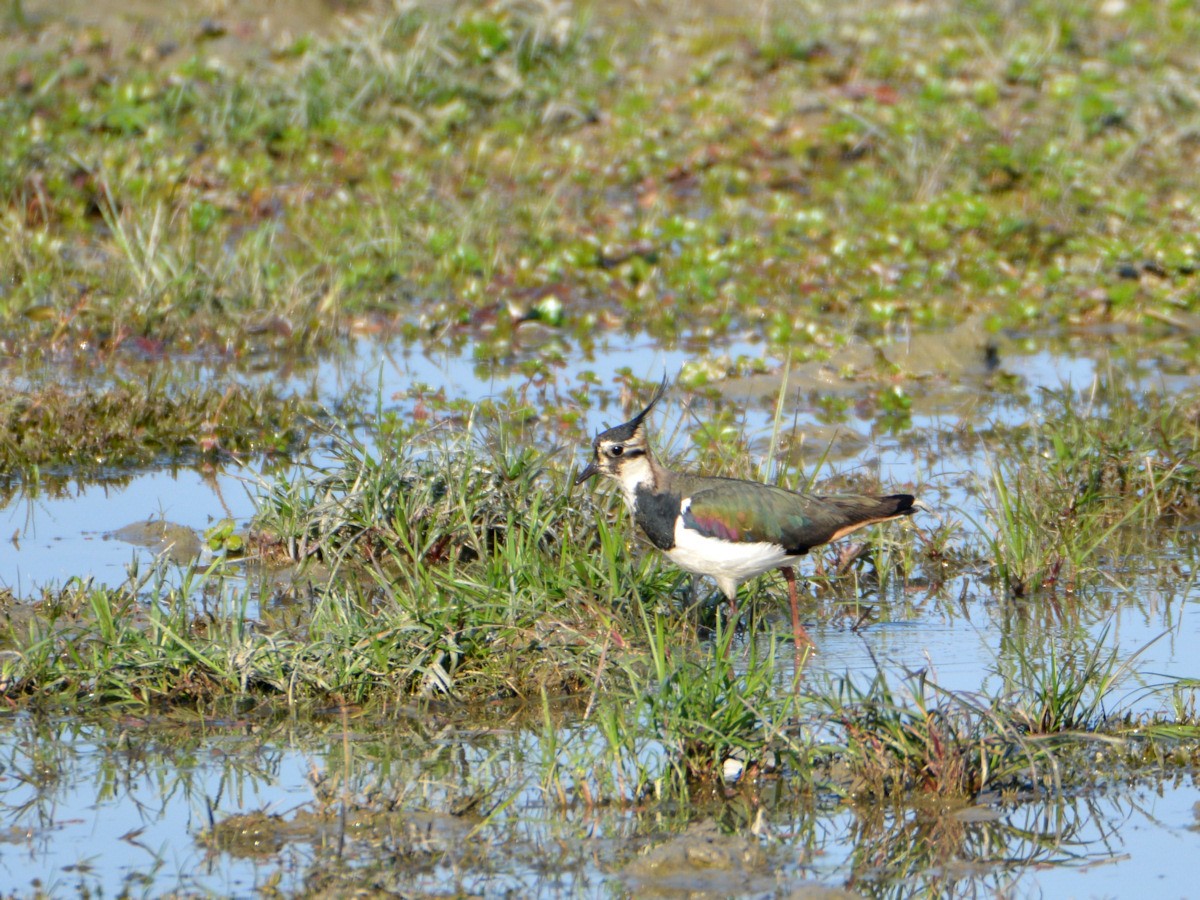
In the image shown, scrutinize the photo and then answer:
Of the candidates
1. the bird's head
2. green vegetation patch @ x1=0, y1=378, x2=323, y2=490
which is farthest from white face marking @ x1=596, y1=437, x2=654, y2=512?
green vegetation patch @ x1=0, y1=378, x2=323, y2=490

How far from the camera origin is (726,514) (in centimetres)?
637

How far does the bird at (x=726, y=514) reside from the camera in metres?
6.33

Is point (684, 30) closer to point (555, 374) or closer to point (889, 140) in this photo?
point (889, 140)

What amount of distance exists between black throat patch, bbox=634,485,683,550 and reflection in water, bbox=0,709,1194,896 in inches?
43.8

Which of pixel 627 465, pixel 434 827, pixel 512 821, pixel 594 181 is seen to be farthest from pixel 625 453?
pixel 594 181

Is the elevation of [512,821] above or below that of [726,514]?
below

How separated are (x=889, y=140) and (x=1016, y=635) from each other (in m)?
7.37

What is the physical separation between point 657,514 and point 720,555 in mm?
320

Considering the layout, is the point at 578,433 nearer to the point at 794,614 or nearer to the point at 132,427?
the point at 132,427

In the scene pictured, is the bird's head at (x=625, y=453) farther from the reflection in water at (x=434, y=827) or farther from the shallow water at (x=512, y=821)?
the reflection in water at (x=434, y=827)

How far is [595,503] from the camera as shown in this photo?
7285 mm


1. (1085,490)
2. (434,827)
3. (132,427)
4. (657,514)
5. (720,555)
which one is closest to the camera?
(434,827)

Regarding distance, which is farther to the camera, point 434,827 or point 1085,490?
point 1085,490

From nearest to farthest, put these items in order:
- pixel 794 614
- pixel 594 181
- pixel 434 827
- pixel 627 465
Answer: pixel 434 827
pixel 794 614
pixel 627 465
pixel 594 181
